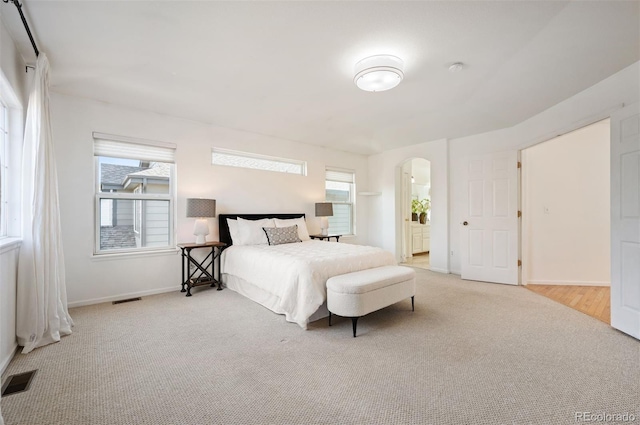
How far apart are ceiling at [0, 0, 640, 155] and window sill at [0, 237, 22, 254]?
1614mm

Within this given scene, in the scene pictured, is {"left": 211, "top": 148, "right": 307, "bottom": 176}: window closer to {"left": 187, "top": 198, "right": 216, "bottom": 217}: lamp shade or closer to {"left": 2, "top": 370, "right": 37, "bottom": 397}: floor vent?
{"left": 187, "top": 198, "right": 216, "bottom": 217}: lamp shade

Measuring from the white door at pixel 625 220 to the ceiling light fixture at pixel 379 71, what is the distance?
2.09 meters

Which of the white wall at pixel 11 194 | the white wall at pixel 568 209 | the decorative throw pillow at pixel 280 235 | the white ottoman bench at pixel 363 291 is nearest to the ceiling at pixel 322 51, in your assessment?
the white wall at pixel 11 194

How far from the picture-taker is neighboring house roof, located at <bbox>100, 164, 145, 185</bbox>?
3.54 m

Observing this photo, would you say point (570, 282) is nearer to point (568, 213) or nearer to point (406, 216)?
point (568, 213)

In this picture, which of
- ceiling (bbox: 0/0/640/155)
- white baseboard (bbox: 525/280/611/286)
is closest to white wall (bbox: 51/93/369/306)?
ceiling (bbox: 0/0/640/155)

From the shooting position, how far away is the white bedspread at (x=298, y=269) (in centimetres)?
269

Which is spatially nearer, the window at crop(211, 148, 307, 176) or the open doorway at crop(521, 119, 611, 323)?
the open doorway at crop(521, 119, 611, 323)

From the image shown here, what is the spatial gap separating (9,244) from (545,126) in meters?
5.66

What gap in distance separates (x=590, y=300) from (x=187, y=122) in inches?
233

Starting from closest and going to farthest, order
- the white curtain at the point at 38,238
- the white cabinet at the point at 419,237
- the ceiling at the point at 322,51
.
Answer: the ceiling at the point at 322,51 < the white curtain at the point at 38,238 < the white cabinet at the point at 419,237

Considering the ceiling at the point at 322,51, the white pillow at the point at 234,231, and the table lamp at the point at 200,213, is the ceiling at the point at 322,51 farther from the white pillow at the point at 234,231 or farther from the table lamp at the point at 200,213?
the white pillow at the point at 234,231

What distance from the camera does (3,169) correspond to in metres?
2.27

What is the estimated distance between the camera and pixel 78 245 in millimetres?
3312
